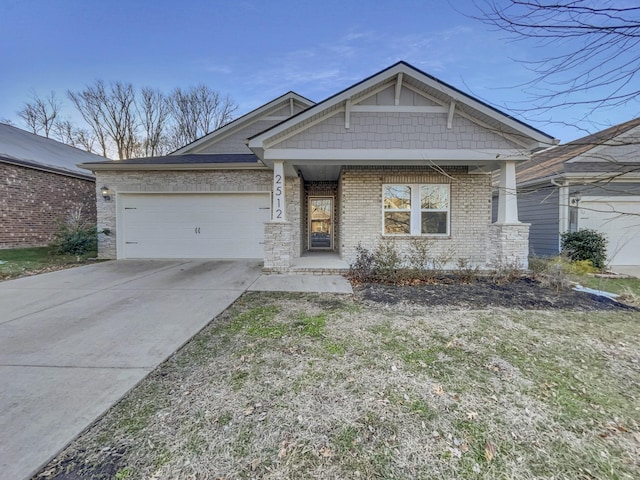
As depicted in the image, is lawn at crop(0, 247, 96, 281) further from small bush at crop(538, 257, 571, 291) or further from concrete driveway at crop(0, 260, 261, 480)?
small bush at crop(538, 257, 571, 291)

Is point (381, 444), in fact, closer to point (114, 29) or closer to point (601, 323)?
point (601, 323)

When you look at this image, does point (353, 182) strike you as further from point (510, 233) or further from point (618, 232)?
point (618, 232)

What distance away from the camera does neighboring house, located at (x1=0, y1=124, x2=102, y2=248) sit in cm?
1027

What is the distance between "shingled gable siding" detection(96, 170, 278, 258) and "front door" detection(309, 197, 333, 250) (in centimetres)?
294

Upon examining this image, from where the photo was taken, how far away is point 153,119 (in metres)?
24.6

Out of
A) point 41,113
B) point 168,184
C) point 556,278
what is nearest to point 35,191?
point 168,184

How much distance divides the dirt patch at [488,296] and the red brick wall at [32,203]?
1294 cm

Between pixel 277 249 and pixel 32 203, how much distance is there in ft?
35.4

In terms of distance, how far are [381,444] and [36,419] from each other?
8.15 ft

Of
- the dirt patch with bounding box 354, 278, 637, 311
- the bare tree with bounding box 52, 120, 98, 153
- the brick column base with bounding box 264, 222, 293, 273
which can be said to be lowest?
the dirt patch with bounding box 354, 278, 637, 311

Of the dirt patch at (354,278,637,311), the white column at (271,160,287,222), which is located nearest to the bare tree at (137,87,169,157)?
the white column at (271,160,287,222)

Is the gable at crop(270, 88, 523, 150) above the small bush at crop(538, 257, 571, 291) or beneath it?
above

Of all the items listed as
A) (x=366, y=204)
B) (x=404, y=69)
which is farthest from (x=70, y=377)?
(x=404, y=69)

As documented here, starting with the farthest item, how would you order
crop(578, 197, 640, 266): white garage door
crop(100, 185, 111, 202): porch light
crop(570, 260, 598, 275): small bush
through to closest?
crop(100, 185, 111, 202): porch light < crop(578, 197, 640, 266): white garage door < crop(570, 260, 598, 275): small bush
